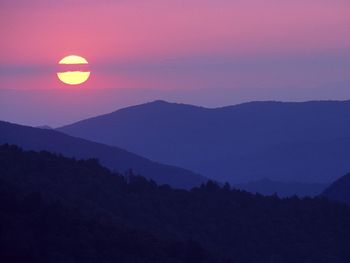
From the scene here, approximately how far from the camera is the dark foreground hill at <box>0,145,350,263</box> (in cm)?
3522

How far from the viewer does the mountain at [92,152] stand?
390ft

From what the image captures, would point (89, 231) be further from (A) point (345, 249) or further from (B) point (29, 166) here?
(A) point (345, 249)

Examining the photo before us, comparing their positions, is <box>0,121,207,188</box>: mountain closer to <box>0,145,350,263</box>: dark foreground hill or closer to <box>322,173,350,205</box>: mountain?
<box>322,173,350,205</box>: mountain

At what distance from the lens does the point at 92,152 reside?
410ft

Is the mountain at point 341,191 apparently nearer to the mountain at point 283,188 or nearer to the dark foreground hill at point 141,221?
the dark foreground hill at point 141,221

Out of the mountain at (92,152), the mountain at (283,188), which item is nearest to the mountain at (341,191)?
the mountain at (92,152)

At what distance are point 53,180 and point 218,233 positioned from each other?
23.6 ft

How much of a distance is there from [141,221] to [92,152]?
7987 centimetres

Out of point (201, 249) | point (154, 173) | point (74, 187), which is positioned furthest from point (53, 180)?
point (154, 173)

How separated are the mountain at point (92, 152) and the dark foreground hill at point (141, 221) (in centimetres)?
6423

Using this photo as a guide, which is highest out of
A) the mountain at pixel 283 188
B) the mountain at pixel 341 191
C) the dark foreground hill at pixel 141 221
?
the mountain at pixel 283 188

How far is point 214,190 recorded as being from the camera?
177 feet

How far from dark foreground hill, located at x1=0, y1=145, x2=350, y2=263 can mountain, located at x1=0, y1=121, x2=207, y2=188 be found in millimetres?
64234

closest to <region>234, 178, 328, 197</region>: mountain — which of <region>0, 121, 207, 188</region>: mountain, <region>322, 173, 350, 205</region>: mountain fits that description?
<region>0, 121, 207, 188</region>: mountain
